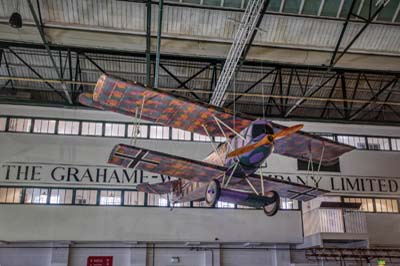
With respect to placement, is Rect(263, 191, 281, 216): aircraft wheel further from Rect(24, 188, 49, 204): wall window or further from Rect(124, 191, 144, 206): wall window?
Rect(24, 188, 49, 204): wall window

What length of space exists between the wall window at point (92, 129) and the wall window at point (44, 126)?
1.25m

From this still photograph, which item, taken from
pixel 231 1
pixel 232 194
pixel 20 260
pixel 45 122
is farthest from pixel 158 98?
pixel 20 260

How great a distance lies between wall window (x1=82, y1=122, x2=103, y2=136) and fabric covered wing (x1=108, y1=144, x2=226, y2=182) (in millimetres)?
8500

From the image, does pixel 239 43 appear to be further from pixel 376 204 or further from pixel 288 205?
pixel 376 204

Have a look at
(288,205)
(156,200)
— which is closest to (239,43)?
(156,200)

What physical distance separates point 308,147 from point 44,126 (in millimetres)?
11349

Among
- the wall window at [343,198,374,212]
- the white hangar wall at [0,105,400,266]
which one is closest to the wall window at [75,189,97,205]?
the white hangar wall at [0,105,400,266]

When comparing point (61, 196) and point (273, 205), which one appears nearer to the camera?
point (273, 205)

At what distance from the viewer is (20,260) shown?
15875 mm

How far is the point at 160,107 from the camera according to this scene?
8.85 meters

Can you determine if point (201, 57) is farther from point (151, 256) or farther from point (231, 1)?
point (151, 256)

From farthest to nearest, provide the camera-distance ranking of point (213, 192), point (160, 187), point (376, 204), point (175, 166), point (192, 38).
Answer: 1. point (376, 204)
2. point (192, 38)
3. point (160, 187)
4. point (175, 166)
5. point (213, 192)

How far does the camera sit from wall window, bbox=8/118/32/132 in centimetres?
1644

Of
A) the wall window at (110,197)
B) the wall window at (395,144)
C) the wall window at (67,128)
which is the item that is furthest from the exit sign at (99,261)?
the wall window at (395,144)
